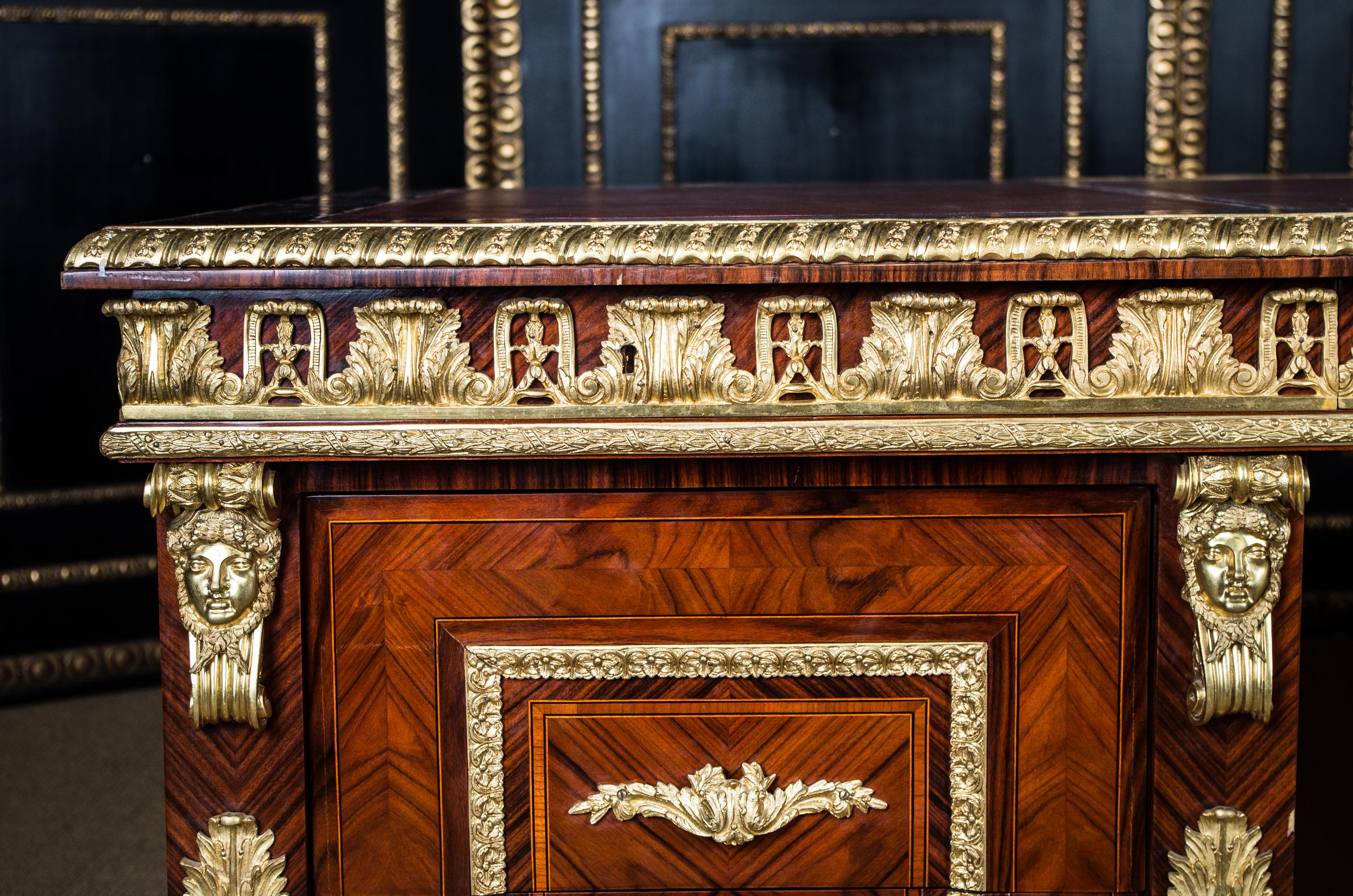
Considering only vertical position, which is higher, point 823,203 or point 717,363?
point 823,203

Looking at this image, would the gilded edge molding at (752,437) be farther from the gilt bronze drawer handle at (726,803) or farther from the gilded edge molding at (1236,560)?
the gilt bronze drawer handle at (726,803)

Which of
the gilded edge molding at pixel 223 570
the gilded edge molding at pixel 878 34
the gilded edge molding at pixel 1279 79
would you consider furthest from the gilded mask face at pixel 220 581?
the gilded edge molding at pixel 1279 79

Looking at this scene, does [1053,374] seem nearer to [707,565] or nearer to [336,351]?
[707,565]

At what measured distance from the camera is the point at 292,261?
1036mm

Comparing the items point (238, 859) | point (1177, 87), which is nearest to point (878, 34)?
point (1177, 87)

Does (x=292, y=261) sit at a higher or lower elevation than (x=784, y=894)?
higher

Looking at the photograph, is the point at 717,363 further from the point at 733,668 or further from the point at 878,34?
the point at 878,34

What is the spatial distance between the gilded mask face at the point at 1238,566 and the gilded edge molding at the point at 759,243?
245 millimetres

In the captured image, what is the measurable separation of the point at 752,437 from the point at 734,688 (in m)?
0.24

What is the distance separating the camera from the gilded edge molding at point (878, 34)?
7.29 feet

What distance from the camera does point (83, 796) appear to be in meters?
1.93

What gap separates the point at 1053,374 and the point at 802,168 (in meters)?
1.27

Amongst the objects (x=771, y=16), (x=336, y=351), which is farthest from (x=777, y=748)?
(x=771, y=16)

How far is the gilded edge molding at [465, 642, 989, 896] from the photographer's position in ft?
3.68
